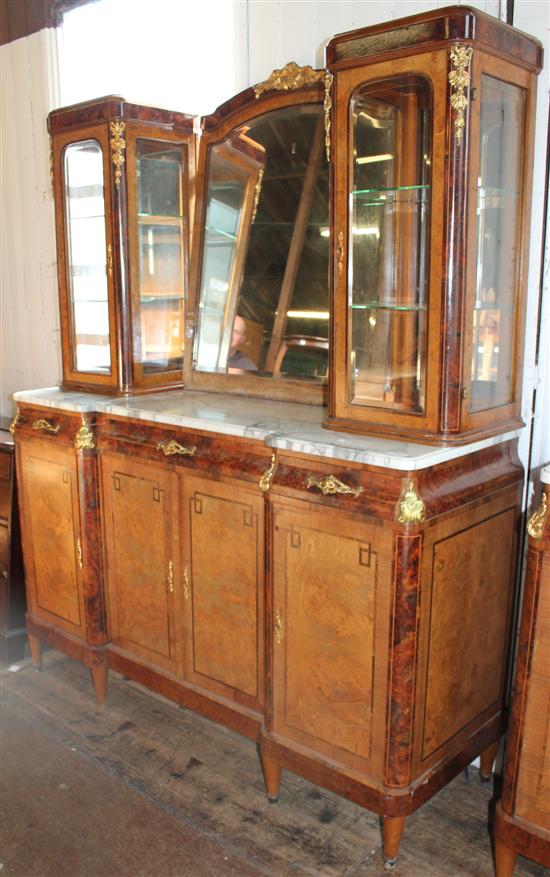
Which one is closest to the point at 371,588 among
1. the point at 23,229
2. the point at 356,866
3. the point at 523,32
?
the point at 356,866

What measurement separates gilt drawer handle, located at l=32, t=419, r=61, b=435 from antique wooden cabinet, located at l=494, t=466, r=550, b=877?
185 centimetres

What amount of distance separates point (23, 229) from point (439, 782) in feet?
10.9

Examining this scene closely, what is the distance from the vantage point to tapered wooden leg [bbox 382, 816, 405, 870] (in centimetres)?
216

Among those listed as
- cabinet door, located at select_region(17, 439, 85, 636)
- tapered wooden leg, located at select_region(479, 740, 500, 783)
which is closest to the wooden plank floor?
tapered wooden leg, located at select_region(479, 740, 500, 783)

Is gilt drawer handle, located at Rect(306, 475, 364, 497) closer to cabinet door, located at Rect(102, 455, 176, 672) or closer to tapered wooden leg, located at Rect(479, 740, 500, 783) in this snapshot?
cabinet door, located at Rect(102, 455, 176, 672)

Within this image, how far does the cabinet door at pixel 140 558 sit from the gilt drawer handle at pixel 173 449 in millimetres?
79

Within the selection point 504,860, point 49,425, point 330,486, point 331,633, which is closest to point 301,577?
point 331,633

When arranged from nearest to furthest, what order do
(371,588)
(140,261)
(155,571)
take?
(371,588), (155,571), (140,261)

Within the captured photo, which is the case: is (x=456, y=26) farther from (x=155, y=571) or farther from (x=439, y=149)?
(x=155, y=571)

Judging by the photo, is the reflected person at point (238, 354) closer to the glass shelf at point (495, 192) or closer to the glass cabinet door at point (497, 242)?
the glass cabinet door at point (497, 242)

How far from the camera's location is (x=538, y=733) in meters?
2.00

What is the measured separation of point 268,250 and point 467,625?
150 centimetres

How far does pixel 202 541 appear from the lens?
260 centimetres

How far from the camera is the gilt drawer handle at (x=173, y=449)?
2590mm
